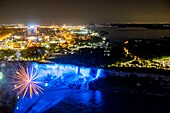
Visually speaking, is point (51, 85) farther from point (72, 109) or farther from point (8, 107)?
point (8, 107)

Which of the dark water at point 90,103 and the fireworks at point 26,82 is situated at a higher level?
the fireworks at point 26,82

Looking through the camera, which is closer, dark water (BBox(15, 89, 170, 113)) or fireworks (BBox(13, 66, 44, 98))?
dark water (BBox(15, 89, 170, 113))

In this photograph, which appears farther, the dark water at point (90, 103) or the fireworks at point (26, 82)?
the fireworks at point (26, 82)

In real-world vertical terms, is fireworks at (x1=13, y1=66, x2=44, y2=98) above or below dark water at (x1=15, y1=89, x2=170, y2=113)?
above

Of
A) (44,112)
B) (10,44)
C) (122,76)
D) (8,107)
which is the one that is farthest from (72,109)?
(10,44)
